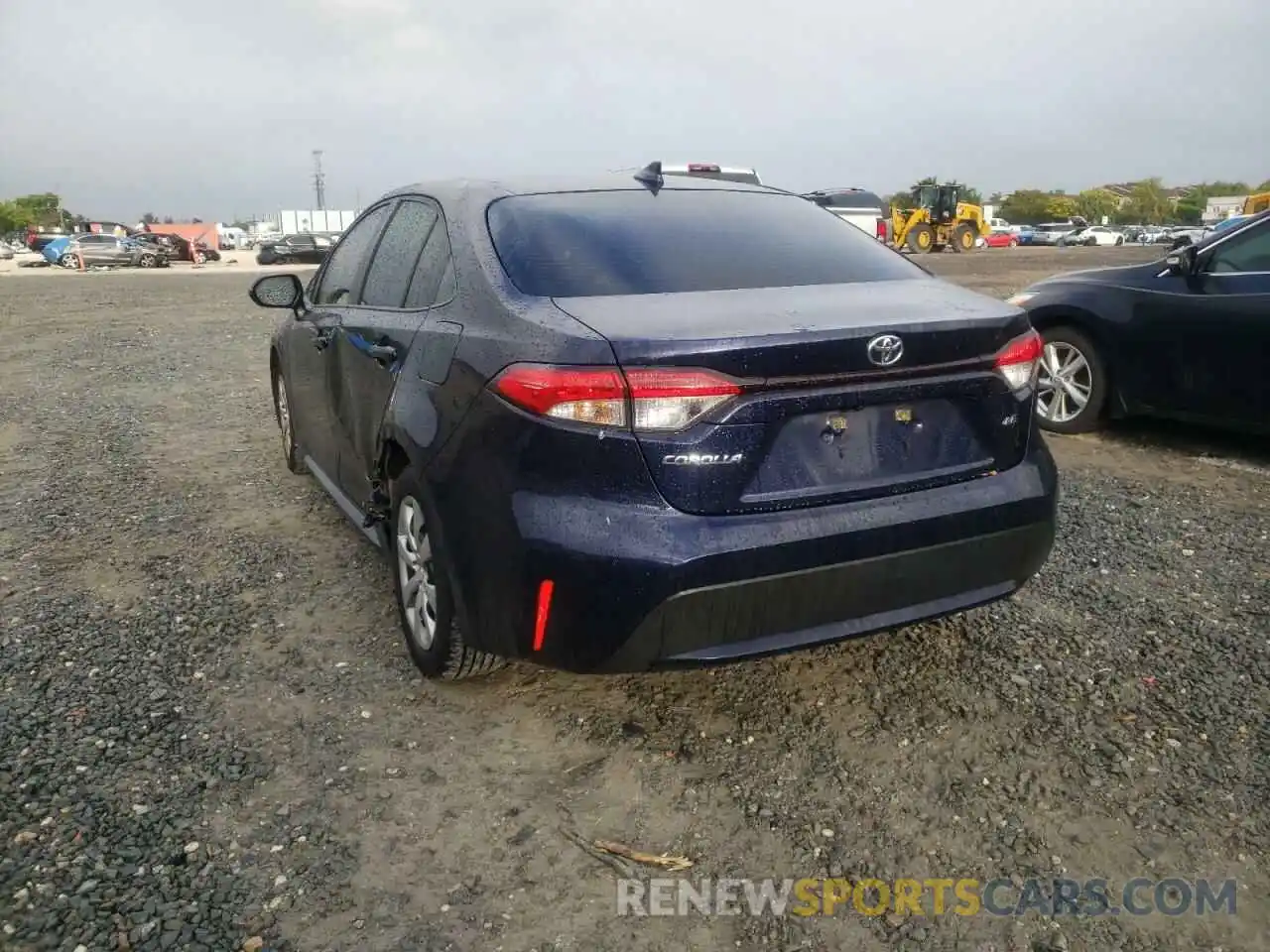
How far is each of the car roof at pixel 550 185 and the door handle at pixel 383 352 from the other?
21.6 inches

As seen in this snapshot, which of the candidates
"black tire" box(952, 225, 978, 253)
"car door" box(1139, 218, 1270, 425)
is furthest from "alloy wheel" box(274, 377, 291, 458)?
"black tire" box(952, 225, 978, 253)

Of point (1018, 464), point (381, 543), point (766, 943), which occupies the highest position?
point (1018, 464)

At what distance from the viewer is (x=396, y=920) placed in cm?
219

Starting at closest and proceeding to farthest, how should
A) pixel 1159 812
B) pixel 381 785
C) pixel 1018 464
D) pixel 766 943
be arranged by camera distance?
pixel 766 943
pixel 1159 812
pixel 381 785
pixel 1018 464

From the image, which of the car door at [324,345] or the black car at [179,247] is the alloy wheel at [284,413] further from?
the black car at [179,247]

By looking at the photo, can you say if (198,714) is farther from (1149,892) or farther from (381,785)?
(1149,892)

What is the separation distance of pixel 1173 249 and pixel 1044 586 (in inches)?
119

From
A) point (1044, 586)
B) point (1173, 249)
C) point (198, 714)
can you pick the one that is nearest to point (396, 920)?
point (198, 714)

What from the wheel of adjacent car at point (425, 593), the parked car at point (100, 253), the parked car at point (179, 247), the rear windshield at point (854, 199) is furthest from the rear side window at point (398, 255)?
the parked car at point (179, 247)

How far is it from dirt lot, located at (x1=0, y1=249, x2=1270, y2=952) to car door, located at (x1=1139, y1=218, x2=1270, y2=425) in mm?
1022

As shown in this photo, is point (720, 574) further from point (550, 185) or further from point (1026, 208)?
point (1026, 208)

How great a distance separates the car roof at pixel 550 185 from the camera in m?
3.39

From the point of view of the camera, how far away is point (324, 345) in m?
4.15

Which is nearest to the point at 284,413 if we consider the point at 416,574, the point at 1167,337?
the point at 416,574
